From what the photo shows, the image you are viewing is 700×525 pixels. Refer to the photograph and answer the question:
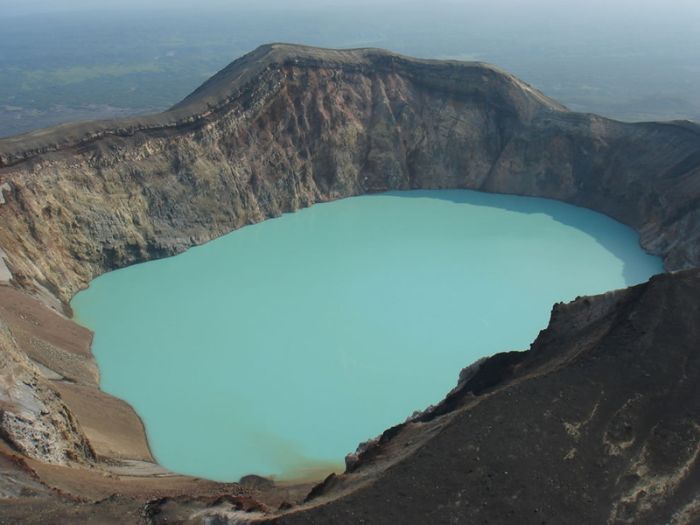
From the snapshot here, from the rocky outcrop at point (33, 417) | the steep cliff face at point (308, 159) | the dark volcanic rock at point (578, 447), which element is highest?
the steep cliff face at point (308, 159)

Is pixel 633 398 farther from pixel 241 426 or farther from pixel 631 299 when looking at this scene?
pixel 241 426

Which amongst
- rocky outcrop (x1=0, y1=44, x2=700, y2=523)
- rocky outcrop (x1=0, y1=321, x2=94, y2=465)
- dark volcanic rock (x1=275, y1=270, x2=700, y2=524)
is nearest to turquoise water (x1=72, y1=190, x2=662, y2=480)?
rocky outcrop (x1=0, y1=44, x2=700, y2=523)

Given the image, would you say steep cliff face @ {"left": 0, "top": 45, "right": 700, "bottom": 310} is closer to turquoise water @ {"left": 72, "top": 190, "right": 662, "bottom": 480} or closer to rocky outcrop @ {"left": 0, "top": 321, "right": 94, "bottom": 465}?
turquoise water @ {"left": 72, "top": 190, "right": 662, "bottom": 480}

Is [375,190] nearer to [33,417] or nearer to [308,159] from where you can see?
[308,159]

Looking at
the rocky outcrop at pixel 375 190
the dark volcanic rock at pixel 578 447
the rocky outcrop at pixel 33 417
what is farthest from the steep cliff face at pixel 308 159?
the dark volcanic rock at pixel 578 447

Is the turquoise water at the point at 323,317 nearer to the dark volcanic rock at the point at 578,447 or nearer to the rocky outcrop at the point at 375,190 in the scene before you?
the rocky outcrop at the point at 375,190

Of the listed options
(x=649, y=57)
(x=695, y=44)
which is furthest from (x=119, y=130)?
(x=695, y=44)

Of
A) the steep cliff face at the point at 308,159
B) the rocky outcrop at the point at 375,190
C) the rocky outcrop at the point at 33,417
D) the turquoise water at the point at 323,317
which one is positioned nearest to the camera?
the rocky outcrop at the point at 375,190
